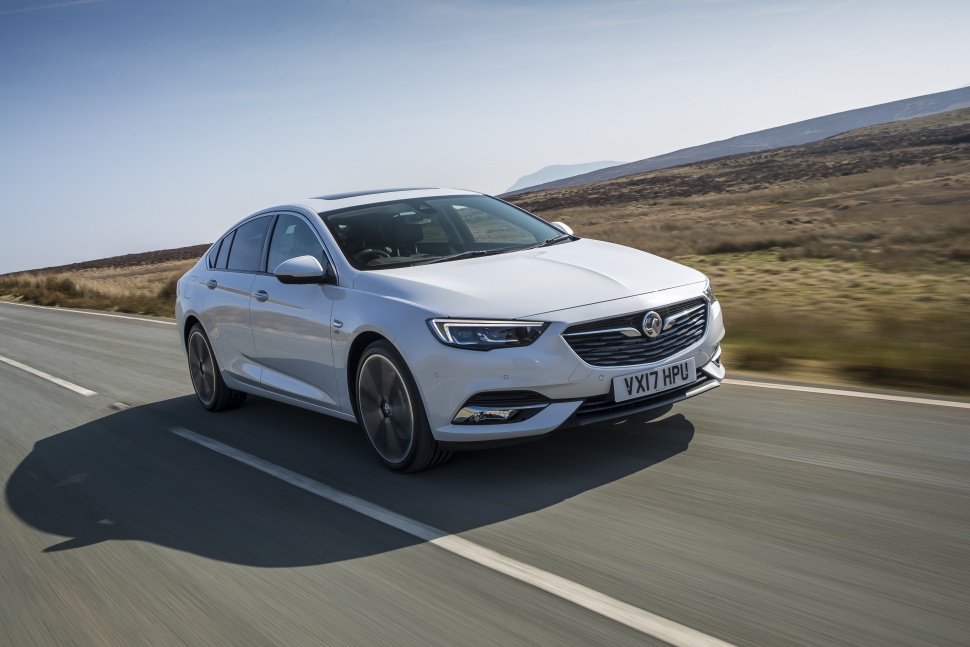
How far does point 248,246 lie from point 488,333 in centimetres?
303

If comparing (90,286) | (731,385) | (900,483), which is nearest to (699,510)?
(900,483)

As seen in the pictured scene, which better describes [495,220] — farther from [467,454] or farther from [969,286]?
[969,286]

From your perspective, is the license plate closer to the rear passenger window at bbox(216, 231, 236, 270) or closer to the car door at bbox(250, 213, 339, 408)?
the car door at bbox(250, 213, 339, 408)

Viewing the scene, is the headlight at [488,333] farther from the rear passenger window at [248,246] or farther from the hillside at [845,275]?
the hillside at [845,275]

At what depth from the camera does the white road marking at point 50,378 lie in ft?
31.2

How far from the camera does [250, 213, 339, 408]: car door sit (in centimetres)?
549

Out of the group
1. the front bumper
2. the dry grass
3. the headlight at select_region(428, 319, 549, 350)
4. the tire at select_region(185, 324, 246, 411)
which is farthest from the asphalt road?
the dry grass

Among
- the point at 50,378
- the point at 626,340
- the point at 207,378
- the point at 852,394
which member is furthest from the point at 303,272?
the point at 50,378

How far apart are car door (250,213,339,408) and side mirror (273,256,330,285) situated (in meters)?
0.09

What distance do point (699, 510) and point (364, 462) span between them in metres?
2.17

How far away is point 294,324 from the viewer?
579 centimetres

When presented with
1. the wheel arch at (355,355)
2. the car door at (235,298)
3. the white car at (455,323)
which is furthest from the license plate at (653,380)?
the car door at (235,298)

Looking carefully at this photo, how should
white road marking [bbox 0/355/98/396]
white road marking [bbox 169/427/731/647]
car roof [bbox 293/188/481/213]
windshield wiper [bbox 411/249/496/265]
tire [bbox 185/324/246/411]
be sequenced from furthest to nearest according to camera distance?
white road marking [bbox 0/355/98/396], tire [bbox 185/324/246/411], car roof [bbox 293/188/481/213], windshield wiper [bbox 411/249/496/265], white road marking [bbox 169/427/731/647]

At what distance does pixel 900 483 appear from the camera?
425 cm
